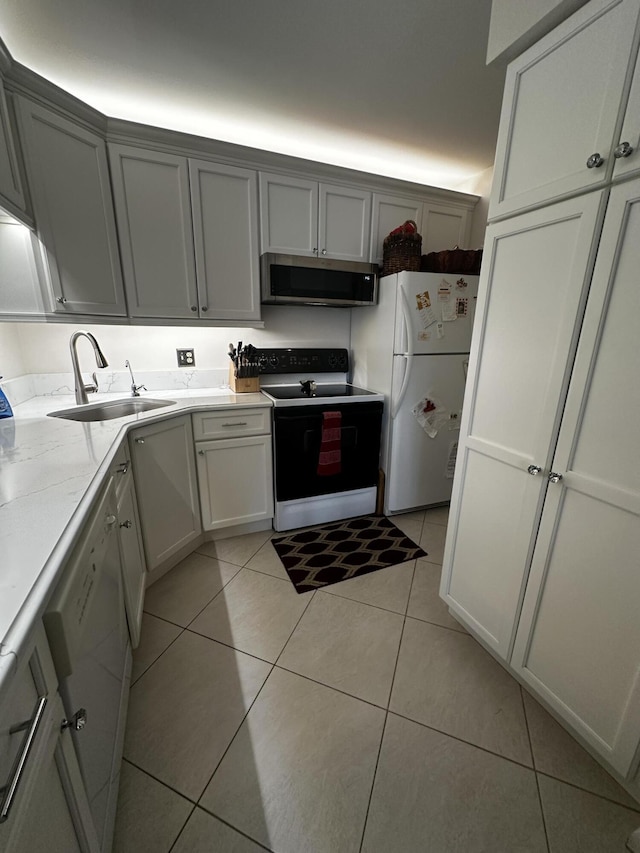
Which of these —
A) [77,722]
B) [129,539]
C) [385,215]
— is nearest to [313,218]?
[385,215]

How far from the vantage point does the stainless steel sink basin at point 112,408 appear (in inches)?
76.3

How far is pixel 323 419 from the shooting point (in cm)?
222

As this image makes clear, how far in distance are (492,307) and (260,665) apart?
5.47ft

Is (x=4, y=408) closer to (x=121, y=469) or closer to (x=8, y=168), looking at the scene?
(x=121, y=469)

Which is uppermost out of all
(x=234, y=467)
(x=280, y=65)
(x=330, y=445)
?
(x=280, y=65)

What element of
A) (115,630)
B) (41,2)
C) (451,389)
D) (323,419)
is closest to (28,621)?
(115,630)

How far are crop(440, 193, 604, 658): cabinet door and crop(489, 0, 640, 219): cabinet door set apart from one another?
82mm

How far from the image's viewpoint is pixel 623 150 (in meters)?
0.87

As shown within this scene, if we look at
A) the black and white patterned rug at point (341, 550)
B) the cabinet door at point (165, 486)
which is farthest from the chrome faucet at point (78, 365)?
the black and white patterned rug at point (341, 550)

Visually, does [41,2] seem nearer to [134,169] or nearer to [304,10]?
[134,169]

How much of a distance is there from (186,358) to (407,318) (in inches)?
59.4

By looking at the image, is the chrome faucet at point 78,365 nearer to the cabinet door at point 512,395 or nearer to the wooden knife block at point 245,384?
the wooden knife block at point 245,384

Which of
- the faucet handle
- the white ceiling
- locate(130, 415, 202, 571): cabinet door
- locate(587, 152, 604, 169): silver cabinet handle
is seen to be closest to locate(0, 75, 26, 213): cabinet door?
the white ceiling

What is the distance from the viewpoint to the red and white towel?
2238 millimetres
